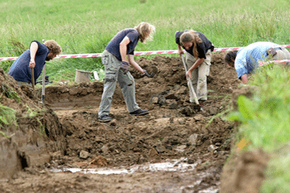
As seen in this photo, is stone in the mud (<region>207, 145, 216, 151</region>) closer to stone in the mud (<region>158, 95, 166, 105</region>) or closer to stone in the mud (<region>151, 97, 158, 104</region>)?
stone in the mud (<region>158, 95, 166, 105</region>)

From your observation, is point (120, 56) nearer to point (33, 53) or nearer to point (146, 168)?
point (33, 53)

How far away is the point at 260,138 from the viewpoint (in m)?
2.23

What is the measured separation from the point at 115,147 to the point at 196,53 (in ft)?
9.20

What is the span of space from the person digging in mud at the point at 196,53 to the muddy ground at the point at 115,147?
54 cm

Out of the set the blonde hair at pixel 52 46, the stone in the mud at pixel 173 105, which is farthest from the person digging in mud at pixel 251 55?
the blonde hair at pixel 52 46

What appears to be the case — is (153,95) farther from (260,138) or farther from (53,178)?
(260,138)

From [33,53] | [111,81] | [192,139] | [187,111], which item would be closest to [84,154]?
[192,139]

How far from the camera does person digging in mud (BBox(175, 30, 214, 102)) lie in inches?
269

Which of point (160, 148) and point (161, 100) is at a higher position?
point (160, 148)

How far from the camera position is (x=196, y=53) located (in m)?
7.11

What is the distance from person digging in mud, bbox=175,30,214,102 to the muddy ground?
1.78 feet

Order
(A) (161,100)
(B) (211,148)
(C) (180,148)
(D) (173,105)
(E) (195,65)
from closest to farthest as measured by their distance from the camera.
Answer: (B) (211,148)
(C) (180,148)
(E) (195,65)
(D) (173,105)
(A) (161,100)

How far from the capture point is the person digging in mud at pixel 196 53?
6820 millimetres

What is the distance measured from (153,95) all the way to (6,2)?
23443mm
